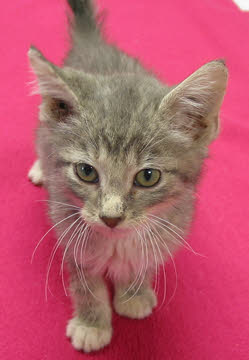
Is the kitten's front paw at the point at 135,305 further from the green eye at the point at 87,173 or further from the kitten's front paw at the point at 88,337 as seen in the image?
the green eye at the point at 87,173

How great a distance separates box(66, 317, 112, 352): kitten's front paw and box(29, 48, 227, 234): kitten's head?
0.43 m

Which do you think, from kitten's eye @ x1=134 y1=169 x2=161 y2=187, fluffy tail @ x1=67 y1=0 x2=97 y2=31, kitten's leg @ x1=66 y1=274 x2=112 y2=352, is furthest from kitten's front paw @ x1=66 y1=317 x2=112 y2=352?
fluffy tail @ x1=67 y1=0 x2=97 y2=31

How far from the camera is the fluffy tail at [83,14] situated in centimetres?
164

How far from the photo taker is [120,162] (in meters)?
0.89

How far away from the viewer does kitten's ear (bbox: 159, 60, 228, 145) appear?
0.88 metres

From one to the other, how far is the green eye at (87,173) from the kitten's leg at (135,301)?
0.52 metres

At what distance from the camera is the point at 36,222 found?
4.91 feet

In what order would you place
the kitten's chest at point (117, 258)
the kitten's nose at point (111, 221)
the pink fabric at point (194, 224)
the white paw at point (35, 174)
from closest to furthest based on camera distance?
the kitten's nose at point (111, 221)
the kitten's chest at point (117, 258)
the pink fabric at point (194, 224)
the white paw at point (35, 174)

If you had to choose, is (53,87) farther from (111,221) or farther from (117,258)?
(117,258)

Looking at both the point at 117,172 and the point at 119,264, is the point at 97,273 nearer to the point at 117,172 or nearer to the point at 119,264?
the point at 119,264

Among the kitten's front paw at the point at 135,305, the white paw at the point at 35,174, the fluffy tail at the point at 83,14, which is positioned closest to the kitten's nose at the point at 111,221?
the kitten's front paw at the point at 135,305

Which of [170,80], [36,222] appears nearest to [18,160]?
[36,222]

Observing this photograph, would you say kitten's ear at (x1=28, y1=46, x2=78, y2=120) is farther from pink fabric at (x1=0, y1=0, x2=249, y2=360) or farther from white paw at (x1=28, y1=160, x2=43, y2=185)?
white paw at (x1=28, y1=160, x2=43, y2=185)

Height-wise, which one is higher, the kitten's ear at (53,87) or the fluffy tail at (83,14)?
the fluffy tail at (83,14)
